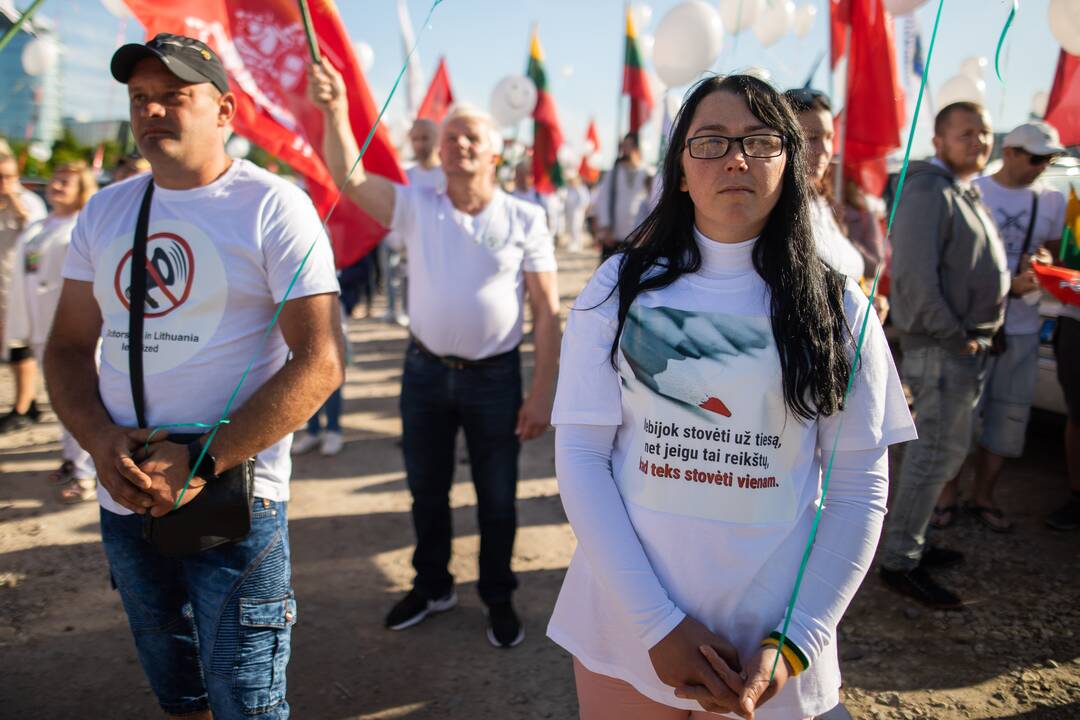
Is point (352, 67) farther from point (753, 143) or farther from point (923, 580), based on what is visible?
point (923, 580)

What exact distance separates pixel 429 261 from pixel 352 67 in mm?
963

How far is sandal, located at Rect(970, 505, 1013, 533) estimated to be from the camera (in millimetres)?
4219

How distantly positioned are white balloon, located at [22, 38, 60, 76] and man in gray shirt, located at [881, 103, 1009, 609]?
763 cm

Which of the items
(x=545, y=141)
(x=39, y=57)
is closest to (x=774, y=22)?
(x=545, y=141)

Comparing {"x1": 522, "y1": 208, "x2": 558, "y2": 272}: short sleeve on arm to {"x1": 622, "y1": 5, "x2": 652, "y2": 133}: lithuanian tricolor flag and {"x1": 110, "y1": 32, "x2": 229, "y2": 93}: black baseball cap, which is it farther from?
{"x1": 622, "y1": 5, "x2": 652, "y2": 133}: lithuanian tricolor flag

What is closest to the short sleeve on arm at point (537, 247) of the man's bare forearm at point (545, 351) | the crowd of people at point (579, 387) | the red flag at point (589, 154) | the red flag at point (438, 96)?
the crowd of people at point (579, 387)

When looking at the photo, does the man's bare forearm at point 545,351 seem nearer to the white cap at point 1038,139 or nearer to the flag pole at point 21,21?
the flag pole at point 21,21

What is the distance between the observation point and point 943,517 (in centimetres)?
429

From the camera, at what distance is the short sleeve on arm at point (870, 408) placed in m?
1.50

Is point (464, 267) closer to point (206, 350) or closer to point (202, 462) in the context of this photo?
point (206, 350)

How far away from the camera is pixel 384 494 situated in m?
4.81

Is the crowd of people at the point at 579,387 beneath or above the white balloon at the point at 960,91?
beneath

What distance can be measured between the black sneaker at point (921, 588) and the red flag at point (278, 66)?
3.08 m

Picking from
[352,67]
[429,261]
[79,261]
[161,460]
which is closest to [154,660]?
[161,460]
